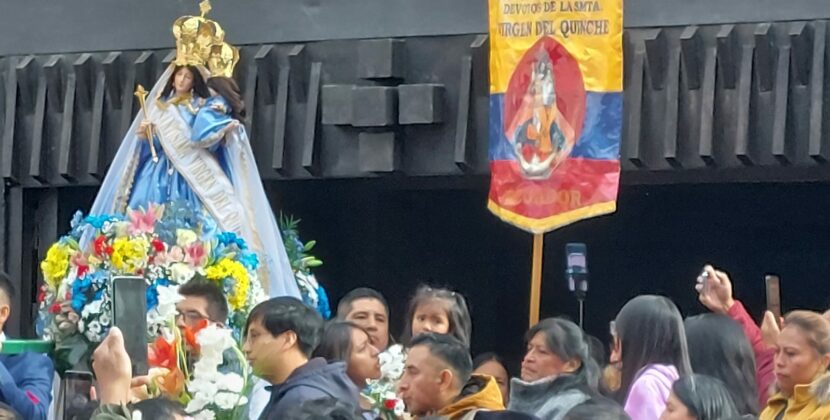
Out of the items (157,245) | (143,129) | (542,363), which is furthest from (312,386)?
(143,129)

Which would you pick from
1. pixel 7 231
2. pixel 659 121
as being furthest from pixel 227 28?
pixel 659 121

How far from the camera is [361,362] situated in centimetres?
717

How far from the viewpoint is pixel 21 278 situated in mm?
13906

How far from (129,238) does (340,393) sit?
92.5 inches

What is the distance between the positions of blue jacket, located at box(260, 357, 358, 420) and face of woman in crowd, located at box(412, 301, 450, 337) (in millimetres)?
1677

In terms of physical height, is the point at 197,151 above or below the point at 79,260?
above

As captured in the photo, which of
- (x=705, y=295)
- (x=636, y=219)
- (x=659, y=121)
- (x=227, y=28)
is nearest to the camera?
(x=705, y=295)

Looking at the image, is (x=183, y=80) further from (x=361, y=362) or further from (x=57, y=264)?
(x=361, y=362)

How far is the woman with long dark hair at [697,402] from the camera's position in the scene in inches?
229

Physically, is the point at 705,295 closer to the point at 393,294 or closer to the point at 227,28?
the point at 227,28

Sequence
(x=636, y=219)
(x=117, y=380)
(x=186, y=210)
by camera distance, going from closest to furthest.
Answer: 1. (x=117, y=380)
2. (x=186, y=210)
3. (x=636, y=219)

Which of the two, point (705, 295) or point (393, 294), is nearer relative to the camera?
point (705, 295)

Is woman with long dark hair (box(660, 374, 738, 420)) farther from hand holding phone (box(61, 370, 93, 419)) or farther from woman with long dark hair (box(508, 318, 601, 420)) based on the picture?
hand holding phone (box(61, 370, 93, 419))

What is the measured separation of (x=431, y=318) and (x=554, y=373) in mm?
1399
